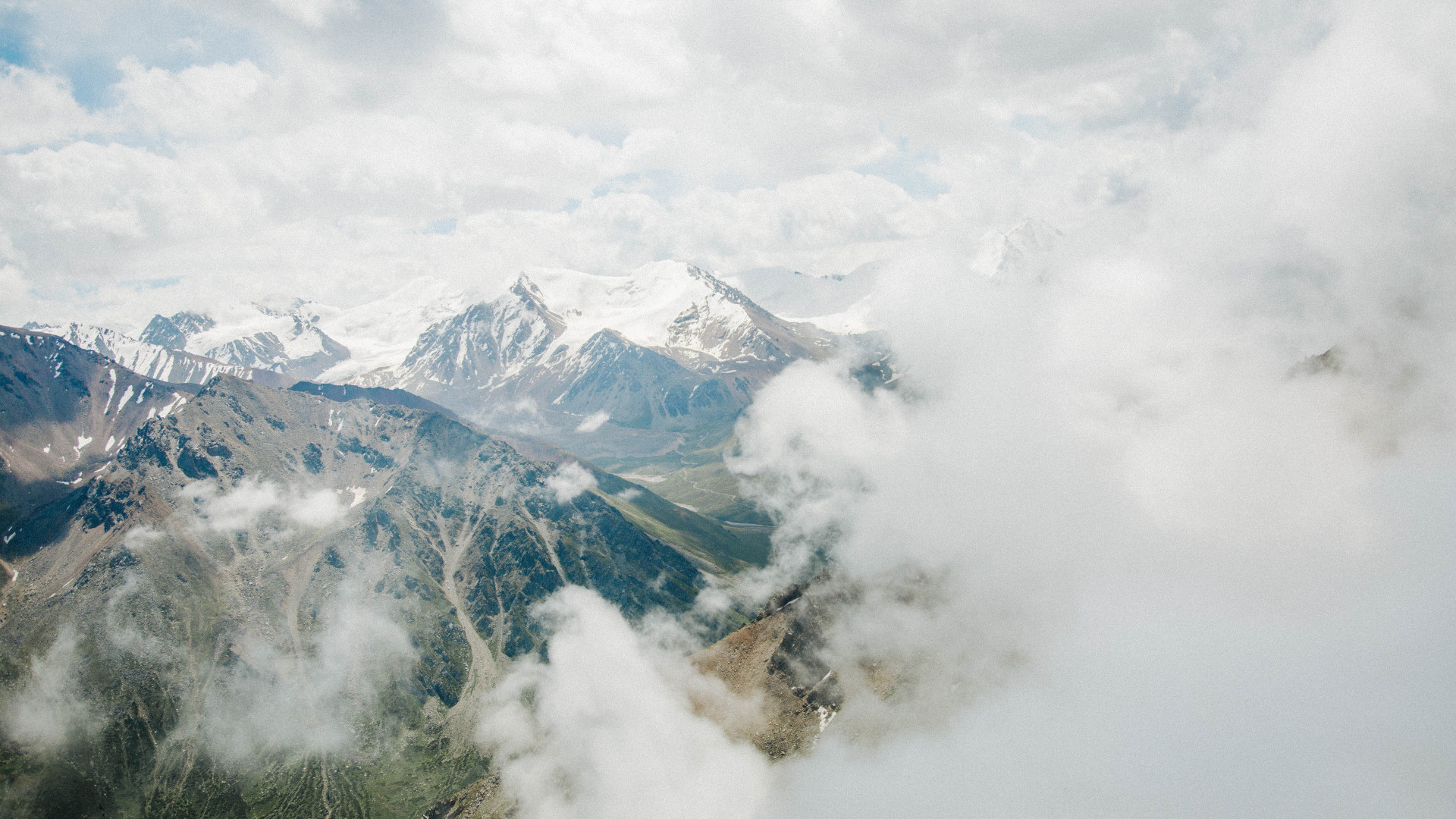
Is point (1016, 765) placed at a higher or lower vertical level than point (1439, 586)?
lower

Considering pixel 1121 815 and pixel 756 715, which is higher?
pixel 1121 815

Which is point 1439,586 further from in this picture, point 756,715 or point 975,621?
point 756,715

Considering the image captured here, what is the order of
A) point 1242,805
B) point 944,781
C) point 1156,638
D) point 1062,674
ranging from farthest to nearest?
point 1156,638 → point 1062,674 → point 944,781 → point 1242,805

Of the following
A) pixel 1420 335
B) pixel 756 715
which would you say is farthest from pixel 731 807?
pixel 1420 335

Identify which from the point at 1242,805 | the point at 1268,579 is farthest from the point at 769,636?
the point at 1268,579

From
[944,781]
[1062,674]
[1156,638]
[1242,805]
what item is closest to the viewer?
[1242,805]

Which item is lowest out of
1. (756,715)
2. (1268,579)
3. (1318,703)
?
(756,715)

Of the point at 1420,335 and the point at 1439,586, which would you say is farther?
the point at 1420,335

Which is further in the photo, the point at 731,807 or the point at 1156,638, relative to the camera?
Answer: the point at 1156,638

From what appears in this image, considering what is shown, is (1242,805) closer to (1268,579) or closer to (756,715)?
(1268,579)
